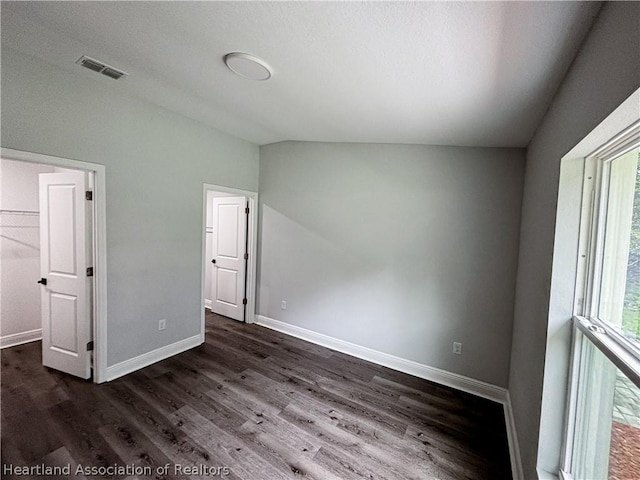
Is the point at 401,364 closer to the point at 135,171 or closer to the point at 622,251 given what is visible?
the point at 622,251

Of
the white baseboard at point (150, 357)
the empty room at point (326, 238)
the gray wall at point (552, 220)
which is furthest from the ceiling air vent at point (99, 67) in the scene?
the gray wall at point (552, 220)

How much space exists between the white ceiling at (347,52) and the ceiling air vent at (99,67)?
5 cm

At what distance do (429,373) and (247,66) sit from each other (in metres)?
3.22

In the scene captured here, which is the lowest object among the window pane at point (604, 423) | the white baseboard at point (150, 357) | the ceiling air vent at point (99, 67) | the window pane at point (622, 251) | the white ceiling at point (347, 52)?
the white baseboard at point (150, 357)

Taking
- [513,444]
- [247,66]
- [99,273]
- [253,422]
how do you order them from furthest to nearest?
[99,273]
[253,422]
[513,444]
[247,66]

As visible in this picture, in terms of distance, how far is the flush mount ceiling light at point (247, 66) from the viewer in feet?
5.13

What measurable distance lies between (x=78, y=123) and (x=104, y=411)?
2.36m

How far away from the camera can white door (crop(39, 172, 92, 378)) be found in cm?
241

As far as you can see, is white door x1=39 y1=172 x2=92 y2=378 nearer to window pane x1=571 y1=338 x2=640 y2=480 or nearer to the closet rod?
the closet rod

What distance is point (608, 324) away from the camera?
1.10 metres

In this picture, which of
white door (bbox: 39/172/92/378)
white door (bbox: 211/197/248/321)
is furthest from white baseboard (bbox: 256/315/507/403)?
white door (bbox: 39/172/92/378)

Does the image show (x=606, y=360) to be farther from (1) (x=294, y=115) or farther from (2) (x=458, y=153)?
(1) (x=294, y=115)

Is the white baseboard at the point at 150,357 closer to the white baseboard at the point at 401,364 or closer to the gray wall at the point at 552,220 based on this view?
the white baseboard at the point at 401,364

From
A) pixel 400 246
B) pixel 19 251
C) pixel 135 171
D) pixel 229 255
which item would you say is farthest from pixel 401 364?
pixel 19 251
